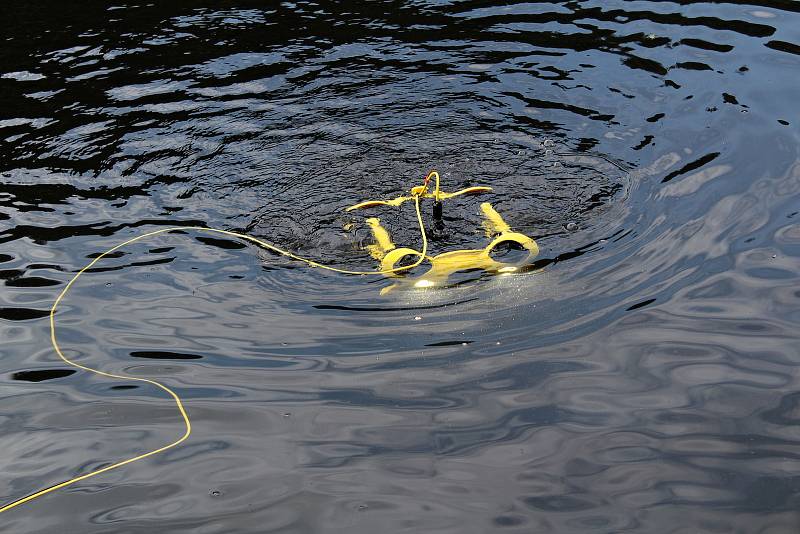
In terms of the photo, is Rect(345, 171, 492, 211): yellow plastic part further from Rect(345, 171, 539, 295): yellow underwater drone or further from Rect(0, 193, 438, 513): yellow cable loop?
Rect(345, 171, 539, 295): yellow underwater drone

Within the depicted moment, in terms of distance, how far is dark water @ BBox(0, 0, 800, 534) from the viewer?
3975mm

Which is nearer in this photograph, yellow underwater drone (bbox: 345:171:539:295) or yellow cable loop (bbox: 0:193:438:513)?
yellow cable loop (bbox: 0:193:438:513)

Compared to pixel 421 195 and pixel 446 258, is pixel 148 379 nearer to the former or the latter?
pixel 446 258

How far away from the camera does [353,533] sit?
3734 mm

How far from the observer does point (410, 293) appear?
17.0 feet

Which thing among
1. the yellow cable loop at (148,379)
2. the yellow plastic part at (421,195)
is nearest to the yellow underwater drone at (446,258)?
the yellow cable loop at (148,379)

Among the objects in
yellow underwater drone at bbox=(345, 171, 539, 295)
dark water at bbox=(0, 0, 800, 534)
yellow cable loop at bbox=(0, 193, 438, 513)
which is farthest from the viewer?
yellow underwater drone at bbox=(345, 171, 539, 295)

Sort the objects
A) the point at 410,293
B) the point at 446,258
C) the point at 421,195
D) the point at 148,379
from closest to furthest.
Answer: the point at 148,379 → the point at 410,293 → the point at 446,258 → the point at 421,195

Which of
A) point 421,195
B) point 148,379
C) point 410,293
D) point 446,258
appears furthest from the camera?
point 421,195

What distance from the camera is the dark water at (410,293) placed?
397 centimetres

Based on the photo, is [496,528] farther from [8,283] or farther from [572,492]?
[8,283]

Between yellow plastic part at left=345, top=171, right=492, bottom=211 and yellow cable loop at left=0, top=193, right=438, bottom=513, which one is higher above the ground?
yellow plastic part at left=345, top=171, right=492, bottom=211

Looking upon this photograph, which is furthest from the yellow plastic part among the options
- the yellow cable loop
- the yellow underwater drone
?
the yellow underwater drone

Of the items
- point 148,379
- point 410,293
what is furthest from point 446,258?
point 148,379
